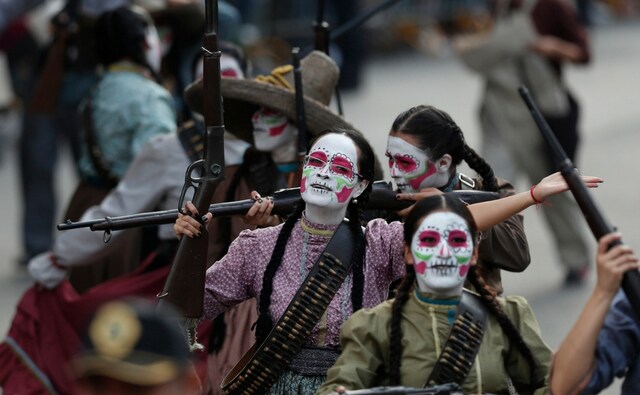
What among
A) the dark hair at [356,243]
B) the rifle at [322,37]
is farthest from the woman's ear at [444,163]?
the rifle at [322,37]

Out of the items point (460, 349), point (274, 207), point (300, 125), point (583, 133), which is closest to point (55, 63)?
point (300, 125)

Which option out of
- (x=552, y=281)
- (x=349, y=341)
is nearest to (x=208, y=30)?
(x=349, y=341)

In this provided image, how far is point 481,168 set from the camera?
6.22m

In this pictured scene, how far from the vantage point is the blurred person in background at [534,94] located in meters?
10.8

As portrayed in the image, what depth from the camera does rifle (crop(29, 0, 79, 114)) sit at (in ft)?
33.4

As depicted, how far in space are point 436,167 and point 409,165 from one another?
0.33 ft

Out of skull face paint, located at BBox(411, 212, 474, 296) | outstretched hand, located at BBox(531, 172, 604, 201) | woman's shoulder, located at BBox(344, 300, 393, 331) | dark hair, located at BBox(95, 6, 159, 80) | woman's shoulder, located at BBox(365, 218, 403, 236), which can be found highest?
dark hair, located at BBox(95, 6, 159, 80)

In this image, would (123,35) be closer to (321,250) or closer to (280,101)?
(280,101)

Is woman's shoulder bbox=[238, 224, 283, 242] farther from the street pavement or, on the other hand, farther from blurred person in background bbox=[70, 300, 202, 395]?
the street pavement

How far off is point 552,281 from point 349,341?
6.15 metres

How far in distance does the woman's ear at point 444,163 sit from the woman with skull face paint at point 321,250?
11.4 inches

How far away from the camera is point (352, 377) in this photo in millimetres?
5047

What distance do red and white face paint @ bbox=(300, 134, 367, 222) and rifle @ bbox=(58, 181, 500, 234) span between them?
0.24 metres

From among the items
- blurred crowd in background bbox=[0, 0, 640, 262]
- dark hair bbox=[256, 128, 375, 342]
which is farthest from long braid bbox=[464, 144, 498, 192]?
blurred crowd in background bbox=[0, 0, 640, 262]
